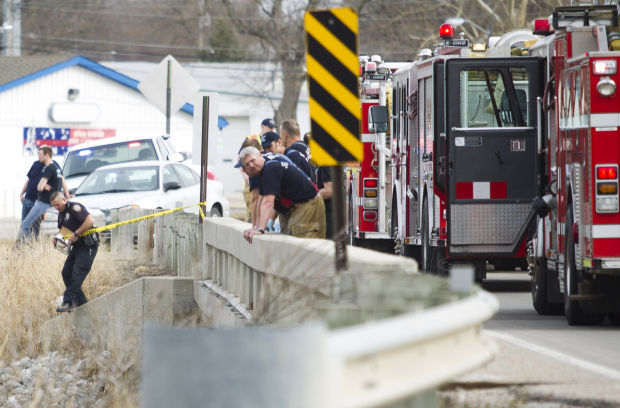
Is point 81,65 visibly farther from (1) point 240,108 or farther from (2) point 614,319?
(2) point 614,319

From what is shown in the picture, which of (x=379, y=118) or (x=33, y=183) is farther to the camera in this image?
(x=33, y=183)

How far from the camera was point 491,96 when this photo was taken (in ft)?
45.8

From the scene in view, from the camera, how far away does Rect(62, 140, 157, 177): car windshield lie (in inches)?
1014

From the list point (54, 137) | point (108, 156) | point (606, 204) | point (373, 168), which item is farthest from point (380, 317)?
point (54, 137)

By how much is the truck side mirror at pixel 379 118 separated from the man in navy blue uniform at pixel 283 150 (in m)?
2.72

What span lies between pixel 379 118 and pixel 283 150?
10.7 ft

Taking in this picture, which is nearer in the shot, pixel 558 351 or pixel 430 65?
pixel 558 351

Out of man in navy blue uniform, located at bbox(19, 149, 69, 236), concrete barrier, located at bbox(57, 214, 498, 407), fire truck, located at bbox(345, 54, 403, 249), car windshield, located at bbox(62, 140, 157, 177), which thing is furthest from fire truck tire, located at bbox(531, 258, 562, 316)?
car windshield, located at bbox(62, 140, 157, 177)

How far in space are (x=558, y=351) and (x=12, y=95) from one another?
36427 millimetres

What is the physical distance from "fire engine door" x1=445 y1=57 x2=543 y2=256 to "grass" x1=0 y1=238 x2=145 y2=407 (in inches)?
166

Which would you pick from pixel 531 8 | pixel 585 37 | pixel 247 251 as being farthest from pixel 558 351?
pixel 531 8

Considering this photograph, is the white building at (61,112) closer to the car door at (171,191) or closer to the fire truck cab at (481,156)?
the car door at (171,191)

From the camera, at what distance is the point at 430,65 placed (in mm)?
14508

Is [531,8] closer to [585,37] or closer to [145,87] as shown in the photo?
[145,87]
